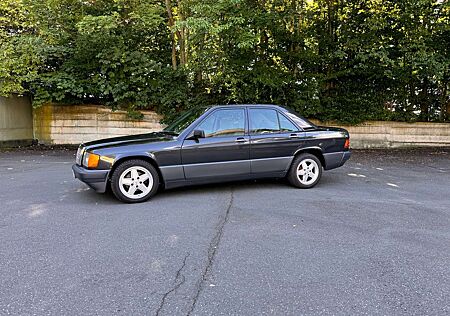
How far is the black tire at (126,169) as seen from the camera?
16.6 feet

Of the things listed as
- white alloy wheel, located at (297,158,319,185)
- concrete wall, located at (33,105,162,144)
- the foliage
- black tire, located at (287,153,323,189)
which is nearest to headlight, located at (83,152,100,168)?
black tire, located at (287,153,323,189)

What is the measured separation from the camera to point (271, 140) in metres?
5.88

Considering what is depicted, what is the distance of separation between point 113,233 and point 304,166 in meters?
3.55

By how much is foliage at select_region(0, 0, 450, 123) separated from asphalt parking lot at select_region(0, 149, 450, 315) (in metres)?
5.63

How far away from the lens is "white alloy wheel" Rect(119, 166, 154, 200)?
5113mm

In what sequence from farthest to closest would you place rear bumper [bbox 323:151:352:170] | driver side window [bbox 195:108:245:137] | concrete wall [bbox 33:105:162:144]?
concrete wall [bbox 33:105:162:144], rear bumper [bbox 323:151:352:170], driver side window [bbox 195:108:245:137]

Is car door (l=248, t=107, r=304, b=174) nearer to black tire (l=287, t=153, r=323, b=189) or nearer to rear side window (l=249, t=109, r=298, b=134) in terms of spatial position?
rear side window (l=249, t=109, r=298, b=134)

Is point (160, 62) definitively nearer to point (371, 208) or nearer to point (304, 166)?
point (304, 166)

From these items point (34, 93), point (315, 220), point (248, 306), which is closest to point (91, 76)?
point (34, 93)

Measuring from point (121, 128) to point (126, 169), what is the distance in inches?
278

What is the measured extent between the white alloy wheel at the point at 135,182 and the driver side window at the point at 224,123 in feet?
3.69

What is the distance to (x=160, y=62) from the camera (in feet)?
38.7

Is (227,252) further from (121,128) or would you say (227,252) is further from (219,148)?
(121,128)

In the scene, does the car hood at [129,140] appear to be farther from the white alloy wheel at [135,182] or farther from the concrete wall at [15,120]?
the concrete wall at [15,120]
